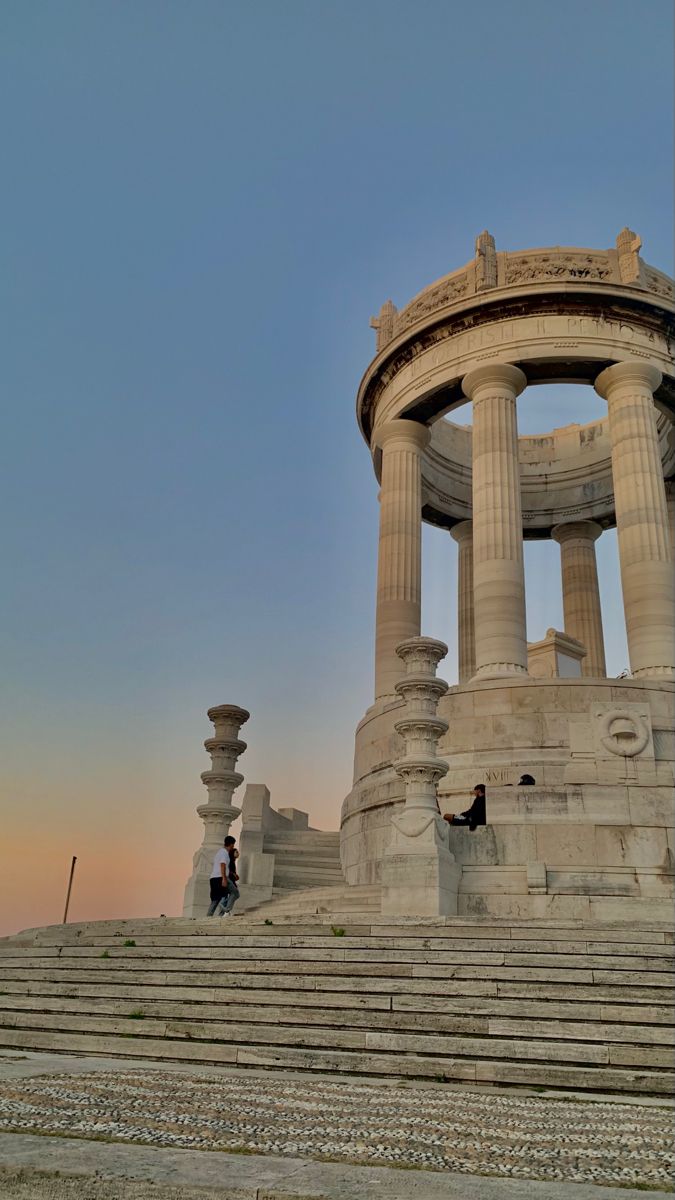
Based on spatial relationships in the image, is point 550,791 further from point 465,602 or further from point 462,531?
point 462,531

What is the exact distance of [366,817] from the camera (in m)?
26.5

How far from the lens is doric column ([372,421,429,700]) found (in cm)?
3073

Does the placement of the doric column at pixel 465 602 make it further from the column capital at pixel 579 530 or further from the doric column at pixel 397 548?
the doric column at pixel 397 548

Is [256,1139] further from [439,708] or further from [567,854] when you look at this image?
[439,708]

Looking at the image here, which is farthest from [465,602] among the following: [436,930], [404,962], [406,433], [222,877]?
[404,962]

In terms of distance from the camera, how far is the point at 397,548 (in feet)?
105

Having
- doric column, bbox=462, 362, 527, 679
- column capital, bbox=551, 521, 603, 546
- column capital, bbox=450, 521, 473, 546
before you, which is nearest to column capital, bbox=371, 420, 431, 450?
doric column, bbox=462, 362, 527, 679

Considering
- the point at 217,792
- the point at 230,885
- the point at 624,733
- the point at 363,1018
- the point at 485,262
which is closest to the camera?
the point at 363,1018

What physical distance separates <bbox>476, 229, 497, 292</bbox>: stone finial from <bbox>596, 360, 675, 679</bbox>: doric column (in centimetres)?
535

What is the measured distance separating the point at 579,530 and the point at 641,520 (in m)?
13.3

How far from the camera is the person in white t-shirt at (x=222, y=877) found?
20.2m

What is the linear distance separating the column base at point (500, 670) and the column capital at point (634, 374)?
1073 centimetres

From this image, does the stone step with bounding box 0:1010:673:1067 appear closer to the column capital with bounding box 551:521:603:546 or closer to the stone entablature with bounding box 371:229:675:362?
the stone entablature with bounding box 371:229:675:362

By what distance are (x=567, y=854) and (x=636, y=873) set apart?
1.64 m
